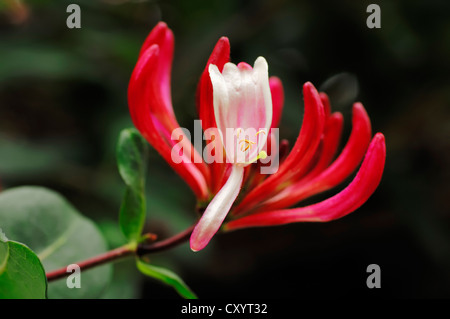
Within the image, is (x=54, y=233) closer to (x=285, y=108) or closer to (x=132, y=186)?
(x=132, y=186)

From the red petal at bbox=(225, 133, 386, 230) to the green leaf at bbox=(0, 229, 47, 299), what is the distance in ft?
0.89

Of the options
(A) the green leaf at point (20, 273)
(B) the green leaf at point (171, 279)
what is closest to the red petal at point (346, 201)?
(B) the green leaf at point (171, 279)

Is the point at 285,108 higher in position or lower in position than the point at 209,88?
higher

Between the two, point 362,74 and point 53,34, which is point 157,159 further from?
point 362,74

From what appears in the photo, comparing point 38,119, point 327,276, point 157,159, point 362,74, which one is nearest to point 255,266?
point 327,276

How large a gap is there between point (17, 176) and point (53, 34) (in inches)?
26.3

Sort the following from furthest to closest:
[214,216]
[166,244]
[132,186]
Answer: [132,186] < [166,244] < [214,216]

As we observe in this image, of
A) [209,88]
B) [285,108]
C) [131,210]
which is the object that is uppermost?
[285,108]

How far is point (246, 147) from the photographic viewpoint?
670 mm

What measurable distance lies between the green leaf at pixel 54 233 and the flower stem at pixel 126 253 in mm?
117

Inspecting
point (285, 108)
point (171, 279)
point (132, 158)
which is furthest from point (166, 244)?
point (285, 108)

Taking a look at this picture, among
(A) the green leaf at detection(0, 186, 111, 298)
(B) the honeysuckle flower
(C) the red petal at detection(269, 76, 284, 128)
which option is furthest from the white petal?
(A) the green leaf at detection(0, 186, 111, 298)

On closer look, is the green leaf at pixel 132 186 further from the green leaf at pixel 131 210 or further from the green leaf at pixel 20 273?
the green leaf at pixel 20 273

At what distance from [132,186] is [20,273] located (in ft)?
0.70
